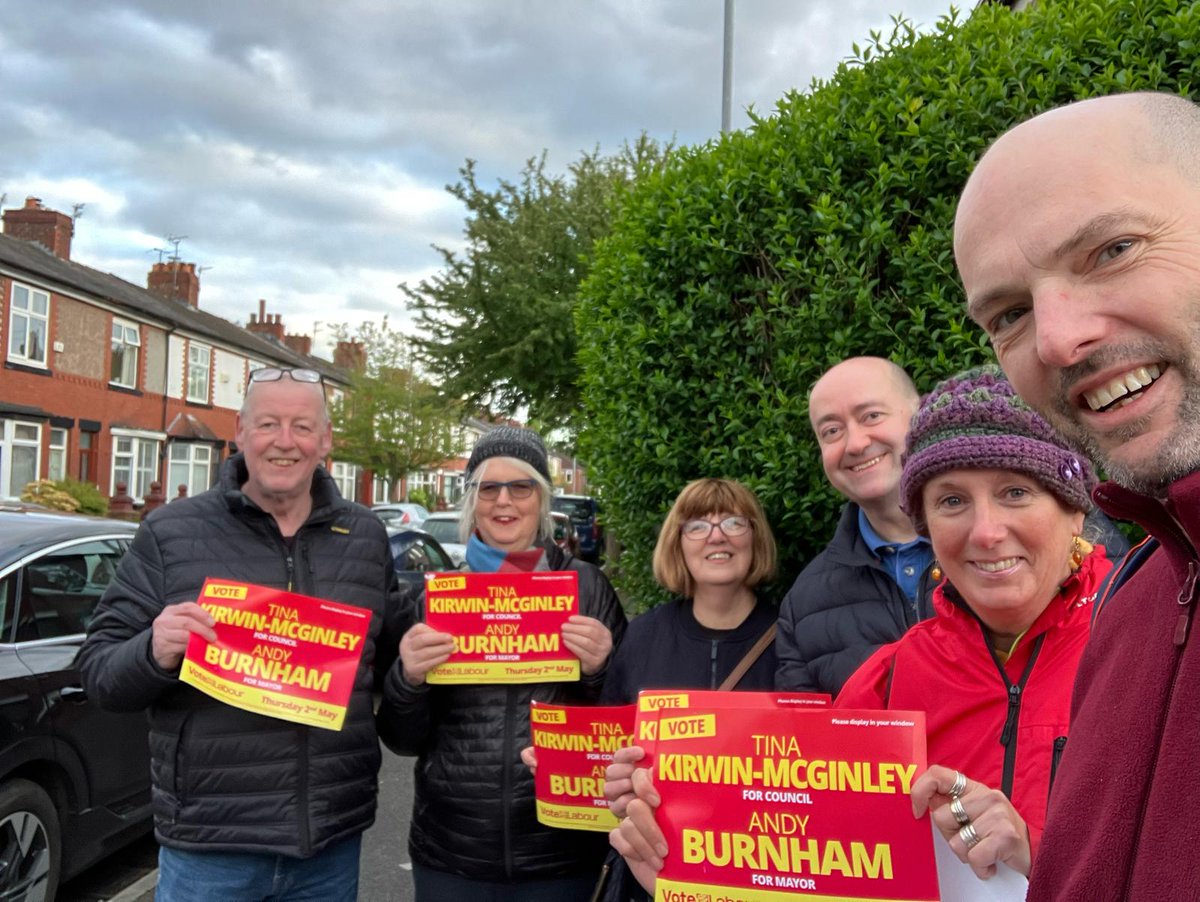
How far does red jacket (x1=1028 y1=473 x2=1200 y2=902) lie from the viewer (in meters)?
1.04

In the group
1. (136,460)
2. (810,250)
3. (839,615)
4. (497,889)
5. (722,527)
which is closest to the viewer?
(839,615)

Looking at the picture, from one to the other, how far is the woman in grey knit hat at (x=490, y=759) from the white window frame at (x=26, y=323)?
87.9 feet

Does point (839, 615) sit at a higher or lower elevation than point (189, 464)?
lower

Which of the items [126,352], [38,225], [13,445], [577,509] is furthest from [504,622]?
[38,225]

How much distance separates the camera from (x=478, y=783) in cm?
292

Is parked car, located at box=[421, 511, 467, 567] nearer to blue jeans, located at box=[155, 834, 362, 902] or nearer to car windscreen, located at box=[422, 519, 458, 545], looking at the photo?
car windscreen, located at box=[422, 519, 458, 545]

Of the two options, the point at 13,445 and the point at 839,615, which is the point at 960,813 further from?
the point at 13,445

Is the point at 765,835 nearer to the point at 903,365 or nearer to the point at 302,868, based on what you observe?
the point at 302,868

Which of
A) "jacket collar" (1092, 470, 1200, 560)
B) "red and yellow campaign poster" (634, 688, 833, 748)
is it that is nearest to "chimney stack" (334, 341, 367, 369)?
"red and yellow campaign poster" (634, 688, 833, 748)

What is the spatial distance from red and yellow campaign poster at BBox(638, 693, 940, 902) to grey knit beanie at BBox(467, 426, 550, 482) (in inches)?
53.6

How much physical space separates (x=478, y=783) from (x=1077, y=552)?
1980 millimetres

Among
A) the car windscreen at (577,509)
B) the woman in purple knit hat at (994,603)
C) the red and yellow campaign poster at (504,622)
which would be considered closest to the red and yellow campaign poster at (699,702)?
the woman in purple knit hat at (994,603)

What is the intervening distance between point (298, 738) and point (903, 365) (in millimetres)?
2541

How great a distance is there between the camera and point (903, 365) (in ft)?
11.0
